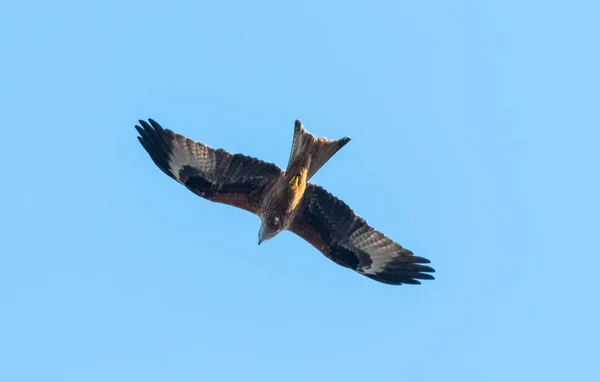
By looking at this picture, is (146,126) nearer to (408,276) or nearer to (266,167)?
(266,167)

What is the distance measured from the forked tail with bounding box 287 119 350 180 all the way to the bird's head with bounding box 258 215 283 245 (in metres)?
1.01

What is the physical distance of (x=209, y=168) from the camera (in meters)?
14.1

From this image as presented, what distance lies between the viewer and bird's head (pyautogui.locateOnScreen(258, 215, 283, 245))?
13961 mm

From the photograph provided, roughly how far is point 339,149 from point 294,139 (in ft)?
2.17

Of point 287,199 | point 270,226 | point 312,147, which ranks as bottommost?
point 270,226

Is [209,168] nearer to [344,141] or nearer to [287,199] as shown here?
[287,199]

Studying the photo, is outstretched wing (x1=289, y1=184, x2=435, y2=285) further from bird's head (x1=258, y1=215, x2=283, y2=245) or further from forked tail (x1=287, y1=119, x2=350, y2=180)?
forked tail (x1=287, y1=119, x2=350, y2=180)

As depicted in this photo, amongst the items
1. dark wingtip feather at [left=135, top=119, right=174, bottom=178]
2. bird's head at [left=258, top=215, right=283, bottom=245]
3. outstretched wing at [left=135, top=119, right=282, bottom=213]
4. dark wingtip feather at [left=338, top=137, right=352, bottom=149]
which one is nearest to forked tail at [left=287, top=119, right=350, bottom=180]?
dark wingtip feather at [left=338, top=137, right=352, bottom=149]

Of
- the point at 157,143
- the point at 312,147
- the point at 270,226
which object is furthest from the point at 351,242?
the point at 157,143

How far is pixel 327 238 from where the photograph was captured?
14.5m

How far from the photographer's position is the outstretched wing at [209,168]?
14.0m

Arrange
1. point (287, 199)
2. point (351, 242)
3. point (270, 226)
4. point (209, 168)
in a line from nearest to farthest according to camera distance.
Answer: point (287, 199) < point (270, 226) < point (209, 168) < point (351, 242)

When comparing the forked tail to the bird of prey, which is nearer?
the forked tail

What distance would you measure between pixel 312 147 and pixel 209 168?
1780mm
